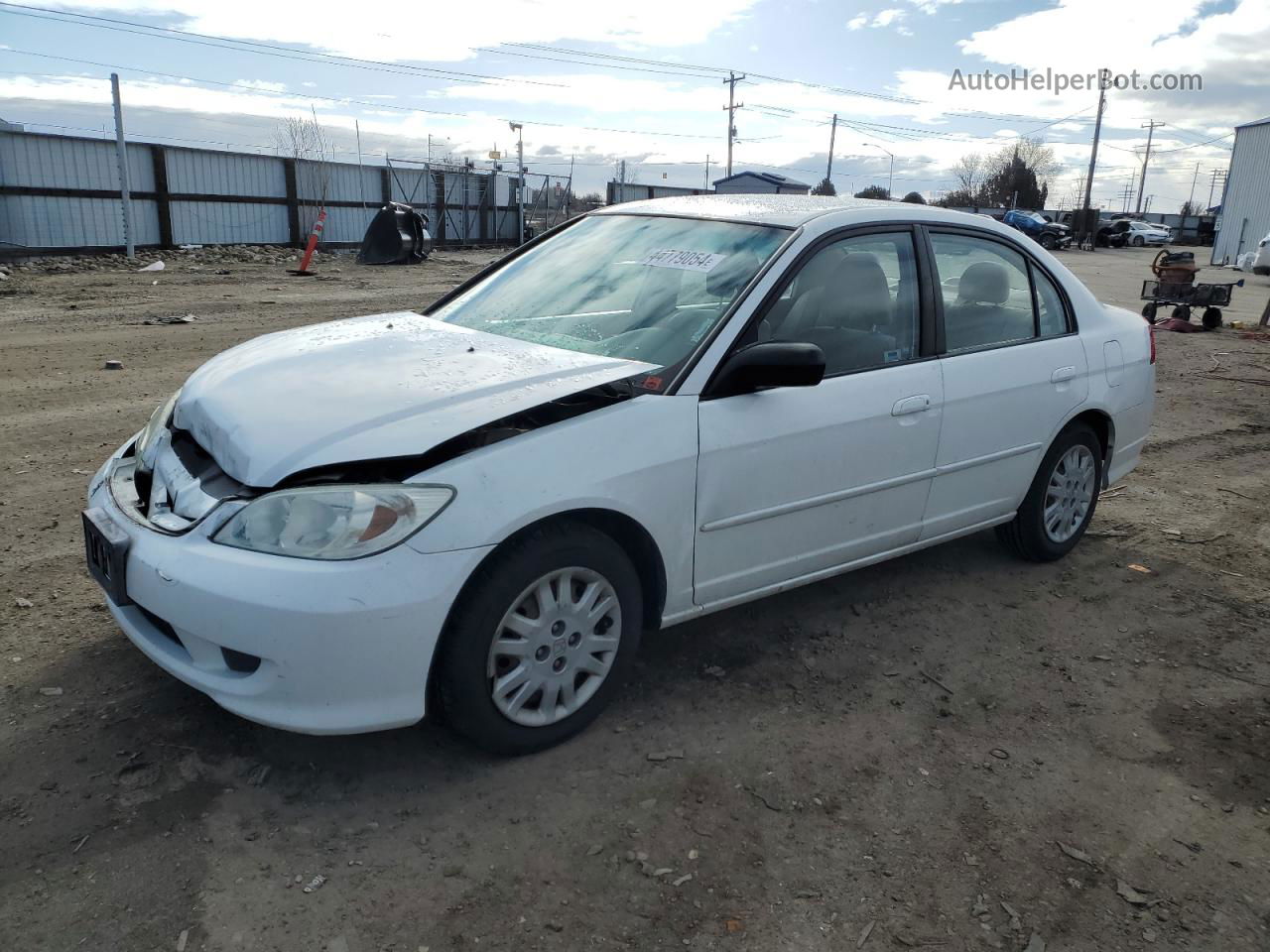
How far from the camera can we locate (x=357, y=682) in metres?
2.58

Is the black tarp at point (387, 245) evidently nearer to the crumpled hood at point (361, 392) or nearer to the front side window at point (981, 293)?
the crumpled hood at point (361, 392)

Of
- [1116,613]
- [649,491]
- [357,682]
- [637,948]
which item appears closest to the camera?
[637,948]

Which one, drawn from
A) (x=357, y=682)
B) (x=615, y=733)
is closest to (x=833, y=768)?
(x=615, y=733)

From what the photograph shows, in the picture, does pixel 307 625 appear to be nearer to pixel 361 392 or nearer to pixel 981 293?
pixel 361 392

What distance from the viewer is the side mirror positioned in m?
3.11

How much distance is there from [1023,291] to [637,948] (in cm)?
339

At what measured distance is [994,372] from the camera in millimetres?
4129

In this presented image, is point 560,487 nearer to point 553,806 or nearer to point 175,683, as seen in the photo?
point 553,806

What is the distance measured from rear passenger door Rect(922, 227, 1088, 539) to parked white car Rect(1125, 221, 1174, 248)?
51654 millimetres

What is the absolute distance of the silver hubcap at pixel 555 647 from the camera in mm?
2828

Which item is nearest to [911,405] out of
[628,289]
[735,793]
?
[628,289]

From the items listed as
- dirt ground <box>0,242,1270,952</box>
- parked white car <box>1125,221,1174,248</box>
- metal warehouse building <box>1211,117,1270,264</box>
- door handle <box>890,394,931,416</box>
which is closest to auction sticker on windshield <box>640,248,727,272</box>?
door handle <box>890,394,931,416</box>

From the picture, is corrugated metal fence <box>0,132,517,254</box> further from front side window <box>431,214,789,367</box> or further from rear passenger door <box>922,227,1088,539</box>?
rear passenger door <box>922,227,1088,539</box>

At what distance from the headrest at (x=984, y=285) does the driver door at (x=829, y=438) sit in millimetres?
338
